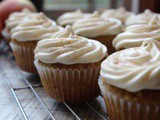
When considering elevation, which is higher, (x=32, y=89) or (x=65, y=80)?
(x=65, y=80)

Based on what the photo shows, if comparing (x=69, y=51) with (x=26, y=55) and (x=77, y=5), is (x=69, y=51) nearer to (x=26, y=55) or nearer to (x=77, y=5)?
(x=26, y=55)

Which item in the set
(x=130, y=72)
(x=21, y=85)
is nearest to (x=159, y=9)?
(x=21, y=85)

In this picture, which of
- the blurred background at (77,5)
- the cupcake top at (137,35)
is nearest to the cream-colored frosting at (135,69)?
the cupcake top at (137,35)

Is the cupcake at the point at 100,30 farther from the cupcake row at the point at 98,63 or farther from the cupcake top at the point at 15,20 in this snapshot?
the cupcake top at the point at 15,20

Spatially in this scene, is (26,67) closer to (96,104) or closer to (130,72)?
(96,104)

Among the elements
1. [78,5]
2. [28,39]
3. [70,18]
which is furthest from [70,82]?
[78,5]

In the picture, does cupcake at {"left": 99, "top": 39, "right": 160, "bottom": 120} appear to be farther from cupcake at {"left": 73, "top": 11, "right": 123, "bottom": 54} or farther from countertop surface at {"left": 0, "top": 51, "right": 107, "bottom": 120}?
cupcake at {"left": 73, "top": 11, "right": 123, "bottom": 54}

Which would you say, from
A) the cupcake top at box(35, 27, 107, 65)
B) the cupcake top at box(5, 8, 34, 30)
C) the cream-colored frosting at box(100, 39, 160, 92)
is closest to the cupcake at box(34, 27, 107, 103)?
the cupcake top at box(35, 27, 107, 65)
